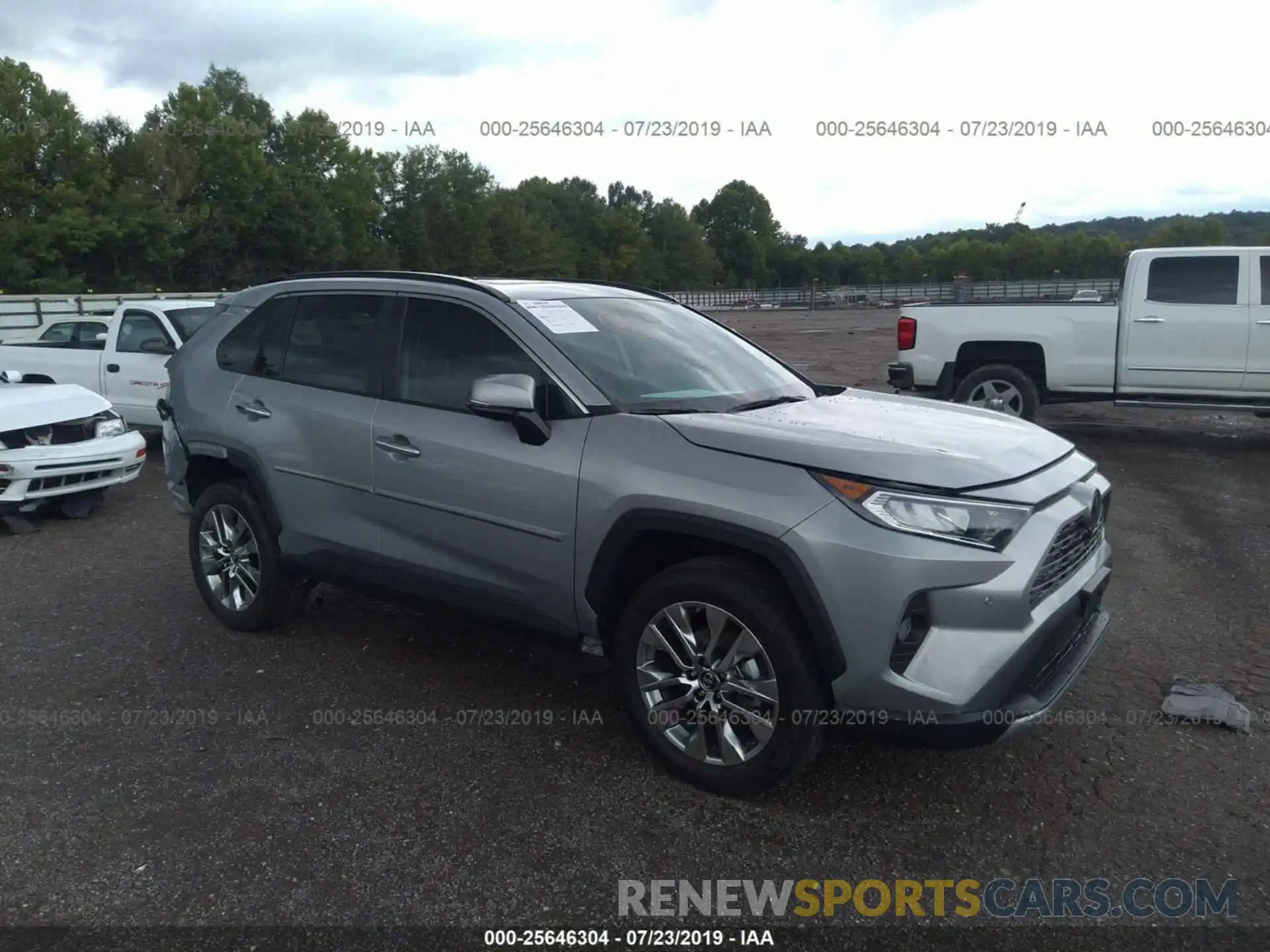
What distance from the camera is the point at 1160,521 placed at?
741 cm

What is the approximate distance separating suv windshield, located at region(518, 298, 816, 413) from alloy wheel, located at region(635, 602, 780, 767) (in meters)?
0.87

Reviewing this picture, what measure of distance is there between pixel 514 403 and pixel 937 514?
5.10ft

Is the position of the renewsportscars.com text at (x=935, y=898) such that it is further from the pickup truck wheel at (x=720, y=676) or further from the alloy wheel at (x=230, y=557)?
the alloy wheel at (x=230, y=557)

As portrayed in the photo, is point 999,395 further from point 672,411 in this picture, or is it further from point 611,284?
point 672,411

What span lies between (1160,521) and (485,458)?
5588mm

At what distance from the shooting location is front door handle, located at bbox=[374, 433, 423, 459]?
4258 millimetres

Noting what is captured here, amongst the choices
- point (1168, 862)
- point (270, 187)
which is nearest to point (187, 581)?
point (1168, 862)

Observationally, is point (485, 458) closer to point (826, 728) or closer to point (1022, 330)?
point (826, 728)

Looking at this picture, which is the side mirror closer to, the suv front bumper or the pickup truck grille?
the suv front bumper

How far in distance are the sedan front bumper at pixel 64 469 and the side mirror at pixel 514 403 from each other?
17.1ft

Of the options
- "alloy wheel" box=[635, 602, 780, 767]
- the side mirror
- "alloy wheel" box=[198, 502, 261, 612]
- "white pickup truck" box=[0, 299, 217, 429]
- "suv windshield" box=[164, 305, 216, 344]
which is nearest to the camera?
"alloy wheel" box=[635, 602, 780, 767]

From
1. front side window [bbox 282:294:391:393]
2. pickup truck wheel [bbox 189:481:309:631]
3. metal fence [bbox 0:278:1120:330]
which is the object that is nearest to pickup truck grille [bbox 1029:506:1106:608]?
front side window [bbox 282:294:391:393]

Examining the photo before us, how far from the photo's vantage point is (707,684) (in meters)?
Answer: 3.52

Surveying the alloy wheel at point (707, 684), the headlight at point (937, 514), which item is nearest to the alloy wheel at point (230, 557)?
the alloy wheel at point (707, 684)
